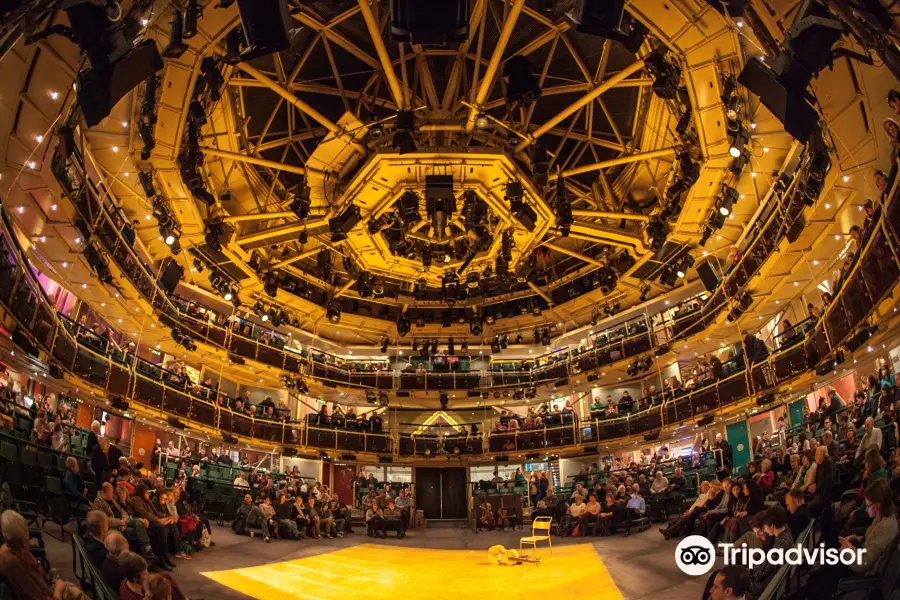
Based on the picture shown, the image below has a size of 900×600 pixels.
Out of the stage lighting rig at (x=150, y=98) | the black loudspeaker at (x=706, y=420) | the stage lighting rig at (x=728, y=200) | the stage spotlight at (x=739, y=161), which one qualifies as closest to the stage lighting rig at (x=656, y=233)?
the stage lighting rig at (x=728, y=200)

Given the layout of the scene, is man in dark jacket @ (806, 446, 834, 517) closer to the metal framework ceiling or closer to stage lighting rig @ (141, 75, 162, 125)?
the metal framework ceiling

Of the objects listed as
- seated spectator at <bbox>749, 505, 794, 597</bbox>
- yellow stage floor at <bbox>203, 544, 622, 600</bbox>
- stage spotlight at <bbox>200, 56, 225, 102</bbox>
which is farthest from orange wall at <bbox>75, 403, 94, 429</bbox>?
seated spectator at <bbox>749, 505, 794, 597</bbox>

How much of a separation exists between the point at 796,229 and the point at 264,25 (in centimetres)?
1432

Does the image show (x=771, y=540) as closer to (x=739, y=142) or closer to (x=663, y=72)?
(x=739, y=142)

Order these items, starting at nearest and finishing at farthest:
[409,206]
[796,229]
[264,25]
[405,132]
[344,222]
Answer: [264,25] < [796,229] < [405,132] < [409,206] < [344,222]

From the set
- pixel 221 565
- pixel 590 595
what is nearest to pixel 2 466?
pixel 221 565

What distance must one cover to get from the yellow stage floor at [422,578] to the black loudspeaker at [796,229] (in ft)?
31.3

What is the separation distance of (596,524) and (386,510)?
6935 millimetres

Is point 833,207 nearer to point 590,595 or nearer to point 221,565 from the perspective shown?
point 590,595

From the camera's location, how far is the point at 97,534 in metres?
7.47

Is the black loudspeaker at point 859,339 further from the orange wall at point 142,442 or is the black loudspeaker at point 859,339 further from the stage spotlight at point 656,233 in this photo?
the orange wall at point 142,442

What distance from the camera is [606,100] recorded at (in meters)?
20.9

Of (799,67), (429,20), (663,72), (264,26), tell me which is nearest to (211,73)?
(264,26)

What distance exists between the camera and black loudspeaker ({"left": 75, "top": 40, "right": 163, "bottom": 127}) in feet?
23.7
